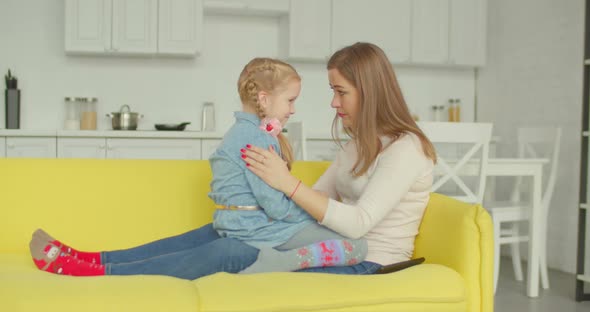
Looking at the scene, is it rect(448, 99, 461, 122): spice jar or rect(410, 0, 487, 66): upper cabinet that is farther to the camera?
rect(448, 99, 461, 122): spice jar

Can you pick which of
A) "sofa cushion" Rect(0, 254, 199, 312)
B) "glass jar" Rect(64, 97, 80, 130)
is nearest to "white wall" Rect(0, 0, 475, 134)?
"glass jar" Rect(64, 97, 80, 130)

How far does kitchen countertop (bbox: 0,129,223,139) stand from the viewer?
4898 millimetres

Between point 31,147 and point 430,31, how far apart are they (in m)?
3.17

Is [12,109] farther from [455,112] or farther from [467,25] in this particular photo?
[467,25]

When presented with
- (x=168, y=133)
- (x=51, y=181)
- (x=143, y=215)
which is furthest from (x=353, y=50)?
(x=168, y=133)

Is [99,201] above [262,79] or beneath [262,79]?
beneath

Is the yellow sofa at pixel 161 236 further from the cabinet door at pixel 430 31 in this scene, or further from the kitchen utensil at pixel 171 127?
the cabinet door at pixel 430 31

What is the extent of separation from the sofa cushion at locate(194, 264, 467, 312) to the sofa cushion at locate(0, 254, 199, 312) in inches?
2.5

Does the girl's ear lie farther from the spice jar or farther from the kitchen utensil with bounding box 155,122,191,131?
the spice jar

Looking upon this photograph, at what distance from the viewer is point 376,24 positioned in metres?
5.70

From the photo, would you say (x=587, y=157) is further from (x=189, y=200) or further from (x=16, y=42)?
(x=16, y=42)

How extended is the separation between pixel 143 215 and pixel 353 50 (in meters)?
0.92

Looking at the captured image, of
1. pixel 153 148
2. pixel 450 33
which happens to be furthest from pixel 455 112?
pixel 153 148

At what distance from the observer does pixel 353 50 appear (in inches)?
88.3
